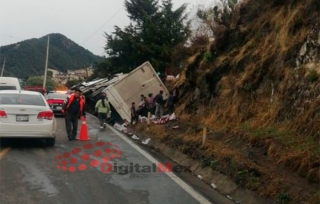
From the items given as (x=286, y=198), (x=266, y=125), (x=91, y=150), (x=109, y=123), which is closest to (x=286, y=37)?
(x=266, y=125)

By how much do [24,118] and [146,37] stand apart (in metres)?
23.7

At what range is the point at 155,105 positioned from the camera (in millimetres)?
20656

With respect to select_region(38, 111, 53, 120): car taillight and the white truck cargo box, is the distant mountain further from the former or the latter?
select_region(38, 111, 53, 120): car taillight

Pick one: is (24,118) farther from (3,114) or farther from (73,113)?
(73,113)

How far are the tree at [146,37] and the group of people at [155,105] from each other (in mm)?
11870

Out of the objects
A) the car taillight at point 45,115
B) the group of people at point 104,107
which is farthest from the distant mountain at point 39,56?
the car taillight at point 45,115

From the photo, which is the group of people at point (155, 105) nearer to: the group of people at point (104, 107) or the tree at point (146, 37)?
the group of people at point (104, 107)

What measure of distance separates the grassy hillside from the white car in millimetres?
3370

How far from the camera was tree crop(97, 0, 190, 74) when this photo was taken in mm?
33719

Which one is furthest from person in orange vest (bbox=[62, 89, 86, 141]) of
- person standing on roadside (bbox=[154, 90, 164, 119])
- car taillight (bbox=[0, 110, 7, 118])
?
person standing on roadside (bbox=[154, 90, 164, 119])

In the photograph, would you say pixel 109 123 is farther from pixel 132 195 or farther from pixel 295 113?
pixel 132 195

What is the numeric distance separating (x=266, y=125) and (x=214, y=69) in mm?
6435

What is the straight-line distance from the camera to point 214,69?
17609 millimetres

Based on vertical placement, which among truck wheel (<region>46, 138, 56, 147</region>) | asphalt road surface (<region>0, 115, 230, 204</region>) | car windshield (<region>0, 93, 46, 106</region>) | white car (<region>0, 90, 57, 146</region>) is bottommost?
asphalt road surface (<region>0, 115, 230, 204</region>)
